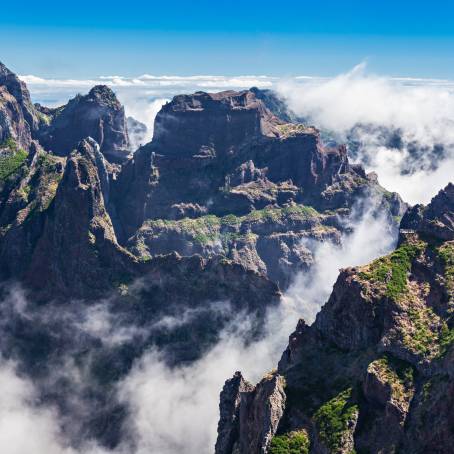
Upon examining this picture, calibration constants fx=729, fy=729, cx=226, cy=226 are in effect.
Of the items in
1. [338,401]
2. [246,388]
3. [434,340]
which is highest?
[434,340]

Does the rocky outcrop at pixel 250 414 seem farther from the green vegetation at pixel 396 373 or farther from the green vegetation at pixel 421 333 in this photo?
the green vegetation at pixel 421 333

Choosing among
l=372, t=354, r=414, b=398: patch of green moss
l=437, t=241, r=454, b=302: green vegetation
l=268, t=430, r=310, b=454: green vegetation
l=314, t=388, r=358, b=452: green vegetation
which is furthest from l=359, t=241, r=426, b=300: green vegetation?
l=268, t=430, r=310, b=454: green vegetation

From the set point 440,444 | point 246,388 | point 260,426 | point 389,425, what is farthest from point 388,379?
point 246,388

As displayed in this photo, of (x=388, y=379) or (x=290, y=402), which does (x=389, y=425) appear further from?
(x=290, y=402)

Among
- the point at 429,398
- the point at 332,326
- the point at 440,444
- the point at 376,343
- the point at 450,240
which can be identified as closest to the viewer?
the point at 440,444

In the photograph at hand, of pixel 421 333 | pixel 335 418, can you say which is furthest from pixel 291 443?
pixel 421 333

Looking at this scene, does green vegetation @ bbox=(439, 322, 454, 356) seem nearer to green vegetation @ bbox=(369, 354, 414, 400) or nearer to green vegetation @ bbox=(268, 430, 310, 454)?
green vegetation @ bbox=(369, 354, 414, 400)

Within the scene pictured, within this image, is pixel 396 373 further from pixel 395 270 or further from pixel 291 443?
pixel 395 270
